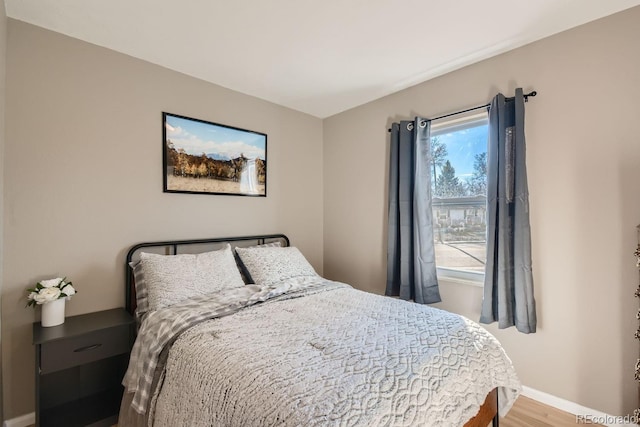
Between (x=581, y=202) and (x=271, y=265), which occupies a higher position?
(x=581, y=202)

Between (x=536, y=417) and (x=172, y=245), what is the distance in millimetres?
2881

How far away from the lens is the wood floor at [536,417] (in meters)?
→ 1.92

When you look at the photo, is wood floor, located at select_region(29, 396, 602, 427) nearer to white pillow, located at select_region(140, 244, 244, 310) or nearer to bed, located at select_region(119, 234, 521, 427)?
bed, located at select_region(119, 234, 521, 427)

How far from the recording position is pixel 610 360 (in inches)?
73.1

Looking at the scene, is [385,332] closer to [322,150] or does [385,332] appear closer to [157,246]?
[157,246]

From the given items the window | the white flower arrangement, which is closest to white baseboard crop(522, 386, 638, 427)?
the window

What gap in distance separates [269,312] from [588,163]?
2.23m

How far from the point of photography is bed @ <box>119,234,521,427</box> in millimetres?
1053

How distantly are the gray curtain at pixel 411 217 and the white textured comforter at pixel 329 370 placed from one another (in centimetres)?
83

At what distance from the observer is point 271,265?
2.50 metres

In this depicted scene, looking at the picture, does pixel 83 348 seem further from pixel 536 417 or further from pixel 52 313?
pixel 536 417

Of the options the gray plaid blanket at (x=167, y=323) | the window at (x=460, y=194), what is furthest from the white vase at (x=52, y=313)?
the window at (x=460, y=194)

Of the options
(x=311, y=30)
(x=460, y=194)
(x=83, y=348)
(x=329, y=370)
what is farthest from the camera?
(x=460, y=194)

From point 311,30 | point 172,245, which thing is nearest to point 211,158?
point 172,245
